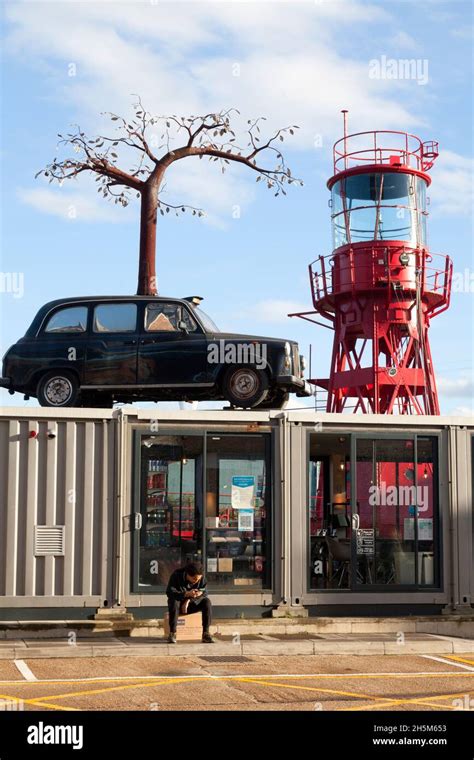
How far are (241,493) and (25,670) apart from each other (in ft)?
17.0

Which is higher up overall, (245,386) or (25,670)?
(245,386)

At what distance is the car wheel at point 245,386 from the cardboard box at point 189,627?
4549 millimetres

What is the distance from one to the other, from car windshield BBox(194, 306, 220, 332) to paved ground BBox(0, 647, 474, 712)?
6644 mm

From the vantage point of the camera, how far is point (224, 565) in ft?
56.9

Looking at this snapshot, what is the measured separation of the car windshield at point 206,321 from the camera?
65.5 feet

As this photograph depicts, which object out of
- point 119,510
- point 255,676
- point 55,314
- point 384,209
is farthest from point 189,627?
point 384,209

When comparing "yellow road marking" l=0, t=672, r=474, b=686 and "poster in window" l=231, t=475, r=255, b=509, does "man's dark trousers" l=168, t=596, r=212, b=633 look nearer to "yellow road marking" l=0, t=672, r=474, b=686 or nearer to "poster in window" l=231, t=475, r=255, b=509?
"poster in window" l=231, t=475, r=255, b=509

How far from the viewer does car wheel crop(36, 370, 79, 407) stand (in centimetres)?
1956

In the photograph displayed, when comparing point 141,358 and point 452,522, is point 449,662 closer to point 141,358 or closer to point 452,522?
point 452,522

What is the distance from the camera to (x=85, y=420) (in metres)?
17.2

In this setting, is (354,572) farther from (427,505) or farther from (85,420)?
(85,420)

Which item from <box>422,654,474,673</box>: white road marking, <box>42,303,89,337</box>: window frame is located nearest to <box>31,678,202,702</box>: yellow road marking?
<box>422,654,474,673</box>: white road marking

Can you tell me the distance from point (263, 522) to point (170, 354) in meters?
3.56
